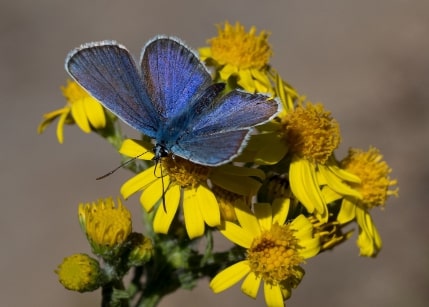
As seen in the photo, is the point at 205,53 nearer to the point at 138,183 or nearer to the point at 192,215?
the point at 138,183

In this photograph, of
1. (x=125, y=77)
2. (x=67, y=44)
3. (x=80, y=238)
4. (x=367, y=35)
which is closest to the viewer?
(x=125, y=77)

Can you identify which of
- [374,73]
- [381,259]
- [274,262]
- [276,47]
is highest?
[274,262]

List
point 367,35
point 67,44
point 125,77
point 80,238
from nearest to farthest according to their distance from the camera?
point 125,77
point 80,238
point 67,44
point 367,35

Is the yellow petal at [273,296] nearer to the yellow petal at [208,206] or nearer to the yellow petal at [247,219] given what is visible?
the yellow petal at [247,219]

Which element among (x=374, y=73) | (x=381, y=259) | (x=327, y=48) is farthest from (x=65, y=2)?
(x=381, y=259)

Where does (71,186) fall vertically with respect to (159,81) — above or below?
below

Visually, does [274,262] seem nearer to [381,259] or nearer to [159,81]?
[159,81]

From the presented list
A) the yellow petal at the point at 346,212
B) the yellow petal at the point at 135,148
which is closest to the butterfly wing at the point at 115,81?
the yellow petal at the point at 135,148
